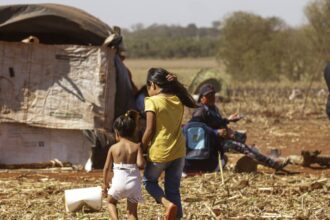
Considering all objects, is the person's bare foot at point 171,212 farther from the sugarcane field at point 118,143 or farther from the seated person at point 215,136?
the seated person at point 215,136

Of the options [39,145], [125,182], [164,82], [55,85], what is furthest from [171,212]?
[39,145]

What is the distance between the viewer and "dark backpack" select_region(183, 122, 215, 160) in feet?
32.6

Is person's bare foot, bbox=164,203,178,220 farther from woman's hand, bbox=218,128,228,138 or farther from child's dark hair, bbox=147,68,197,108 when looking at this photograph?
woman's hand, bbox=218,128,228,138

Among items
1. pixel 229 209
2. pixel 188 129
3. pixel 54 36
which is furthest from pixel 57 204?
pixel 54 36

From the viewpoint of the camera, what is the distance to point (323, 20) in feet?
99.1

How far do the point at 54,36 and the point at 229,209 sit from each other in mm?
5346

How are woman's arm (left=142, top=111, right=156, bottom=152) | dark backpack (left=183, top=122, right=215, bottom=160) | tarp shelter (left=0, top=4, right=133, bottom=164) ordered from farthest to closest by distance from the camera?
tarp shelter (left=0, top=4, right=133, bottom=164)
dark backpack (left=183, top=122, right=215, bottom=160)
woman's arm (left=142, top=111, right=156, bottom=152)

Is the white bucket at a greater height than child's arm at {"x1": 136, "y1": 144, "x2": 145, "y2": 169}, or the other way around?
child's arm at {"x1": 136, "y1": 144, "x2": 145, "y2": 169}

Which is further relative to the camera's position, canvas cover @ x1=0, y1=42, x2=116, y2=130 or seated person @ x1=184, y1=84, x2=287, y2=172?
canvas cover @ x1=0, y1=42, x2=116, y2=130

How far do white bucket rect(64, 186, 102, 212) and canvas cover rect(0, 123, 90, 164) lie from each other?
3.89 m

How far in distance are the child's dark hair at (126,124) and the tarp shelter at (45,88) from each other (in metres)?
4.65

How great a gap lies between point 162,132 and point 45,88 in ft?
15.9

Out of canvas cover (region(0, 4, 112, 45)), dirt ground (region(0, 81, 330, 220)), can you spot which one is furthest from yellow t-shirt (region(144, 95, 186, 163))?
canvas cover (region(0, 4, 112, 45))

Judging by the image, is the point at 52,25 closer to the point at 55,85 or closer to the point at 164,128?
the point at 55,85
